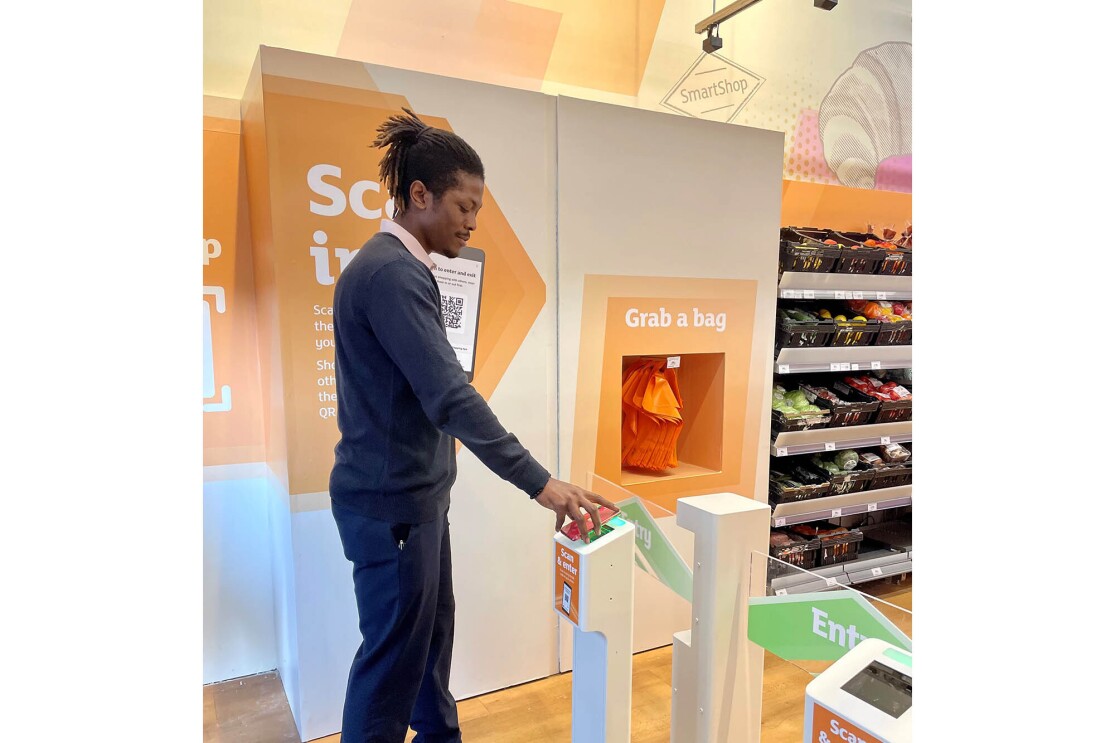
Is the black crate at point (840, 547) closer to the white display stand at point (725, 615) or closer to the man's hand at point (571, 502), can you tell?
the white display stand at point (725, 615)

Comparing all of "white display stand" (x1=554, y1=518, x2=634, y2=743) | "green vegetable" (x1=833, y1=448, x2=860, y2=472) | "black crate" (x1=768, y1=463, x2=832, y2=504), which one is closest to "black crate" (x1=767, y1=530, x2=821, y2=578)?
"black crate" (x1=768, y1=463, x2=832, y2=504)

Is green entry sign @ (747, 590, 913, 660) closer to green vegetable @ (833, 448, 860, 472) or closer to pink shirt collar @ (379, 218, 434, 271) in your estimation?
pink shirt collar @ (379, 218, 434, 271)

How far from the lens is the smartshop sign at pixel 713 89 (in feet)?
13.6

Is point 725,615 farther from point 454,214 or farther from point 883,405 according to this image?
point 883,405

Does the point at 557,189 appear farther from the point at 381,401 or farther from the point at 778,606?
the point at 778,606

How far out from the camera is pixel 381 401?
174 cm

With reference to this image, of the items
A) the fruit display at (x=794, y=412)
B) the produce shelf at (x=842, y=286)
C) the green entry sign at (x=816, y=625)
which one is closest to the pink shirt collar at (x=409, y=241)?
the green entry sign at (x=816, y=625)

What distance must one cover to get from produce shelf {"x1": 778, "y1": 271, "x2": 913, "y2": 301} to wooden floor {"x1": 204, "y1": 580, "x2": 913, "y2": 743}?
6.27 ft

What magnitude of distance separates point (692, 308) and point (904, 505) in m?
2.45

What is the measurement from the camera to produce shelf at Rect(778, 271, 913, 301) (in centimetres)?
372

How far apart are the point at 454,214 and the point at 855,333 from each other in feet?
9.41

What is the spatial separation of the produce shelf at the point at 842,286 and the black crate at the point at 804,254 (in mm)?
35

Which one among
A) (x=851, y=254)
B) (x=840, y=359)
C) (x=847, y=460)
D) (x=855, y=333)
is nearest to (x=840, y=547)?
(x=847, y=460)

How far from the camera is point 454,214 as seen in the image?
6.37 ft
